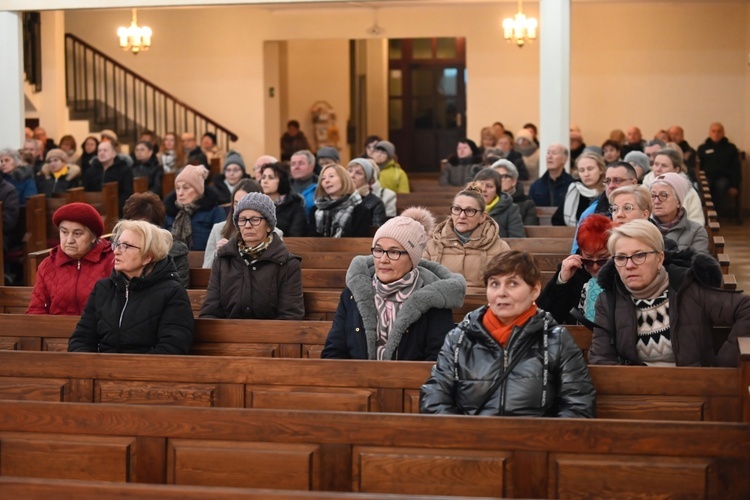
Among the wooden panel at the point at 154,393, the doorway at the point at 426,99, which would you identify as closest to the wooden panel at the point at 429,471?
the wooden panel at the point at 154,393

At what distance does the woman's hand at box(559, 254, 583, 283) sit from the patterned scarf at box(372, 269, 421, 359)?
674 mm

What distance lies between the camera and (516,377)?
3.61 metres

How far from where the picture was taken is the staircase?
1723 cm

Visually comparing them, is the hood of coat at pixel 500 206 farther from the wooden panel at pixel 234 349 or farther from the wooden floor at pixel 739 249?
the wooden panel at pixel 234 349

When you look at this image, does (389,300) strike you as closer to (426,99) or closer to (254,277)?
(254,277)

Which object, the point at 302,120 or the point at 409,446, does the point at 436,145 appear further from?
the point at 409,446

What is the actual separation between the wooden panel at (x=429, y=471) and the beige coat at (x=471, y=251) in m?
2.57

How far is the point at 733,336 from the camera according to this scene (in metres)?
3.99

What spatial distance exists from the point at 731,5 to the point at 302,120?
7.25 metres

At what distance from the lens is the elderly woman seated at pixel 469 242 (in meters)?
5.79

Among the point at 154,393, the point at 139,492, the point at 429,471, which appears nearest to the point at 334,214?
the point at 154,393

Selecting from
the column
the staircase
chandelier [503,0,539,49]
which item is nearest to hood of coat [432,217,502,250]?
the column

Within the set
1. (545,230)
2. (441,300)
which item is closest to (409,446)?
(441,300)

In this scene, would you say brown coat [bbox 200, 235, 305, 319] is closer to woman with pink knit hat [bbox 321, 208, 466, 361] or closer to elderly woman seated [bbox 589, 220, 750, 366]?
woman with pink knit hat [bbox 321, 208, 466, 361]
